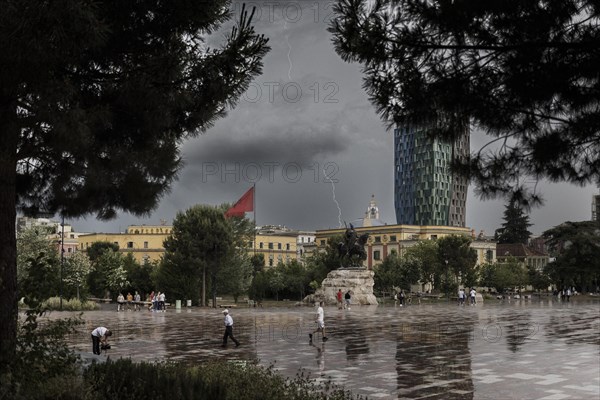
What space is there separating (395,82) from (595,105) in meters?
1.98

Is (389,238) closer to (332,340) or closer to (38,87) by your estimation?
(332,340)

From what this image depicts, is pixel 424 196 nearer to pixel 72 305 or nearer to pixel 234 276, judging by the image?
pixel 234 276

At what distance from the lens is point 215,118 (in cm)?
1189

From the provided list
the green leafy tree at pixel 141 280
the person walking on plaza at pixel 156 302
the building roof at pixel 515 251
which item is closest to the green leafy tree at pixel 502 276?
the building roof at pixel 515 251

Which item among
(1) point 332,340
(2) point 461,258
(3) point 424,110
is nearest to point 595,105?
(3) point 424,110

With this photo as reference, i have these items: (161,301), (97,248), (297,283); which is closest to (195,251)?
(161,301)

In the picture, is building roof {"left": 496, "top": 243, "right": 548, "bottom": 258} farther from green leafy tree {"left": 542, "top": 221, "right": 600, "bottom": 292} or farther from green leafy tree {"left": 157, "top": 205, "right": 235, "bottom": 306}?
green leafy tree {"left": 157, "top": 205, "right": 235, "bottom": 306}

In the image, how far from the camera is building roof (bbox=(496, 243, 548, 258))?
413 ft

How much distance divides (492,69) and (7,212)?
7526 mm

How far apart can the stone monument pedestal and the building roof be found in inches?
3081

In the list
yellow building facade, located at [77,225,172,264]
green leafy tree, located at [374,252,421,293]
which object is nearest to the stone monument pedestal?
green leafy tree, located at [374,252,421,293]

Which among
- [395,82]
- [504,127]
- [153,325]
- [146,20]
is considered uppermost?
[146,20]

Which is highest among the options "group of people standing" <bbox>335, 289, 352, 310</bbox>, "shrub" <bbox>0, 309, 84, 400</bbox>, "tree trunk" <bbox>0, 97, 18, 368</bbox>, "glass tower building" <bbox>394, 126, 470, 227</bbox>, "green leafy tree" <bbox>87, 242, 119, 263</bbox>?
"glass tower building" <bbox>394, 126, 470, 227</bbox>

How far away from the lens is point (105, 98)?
10672 mm
